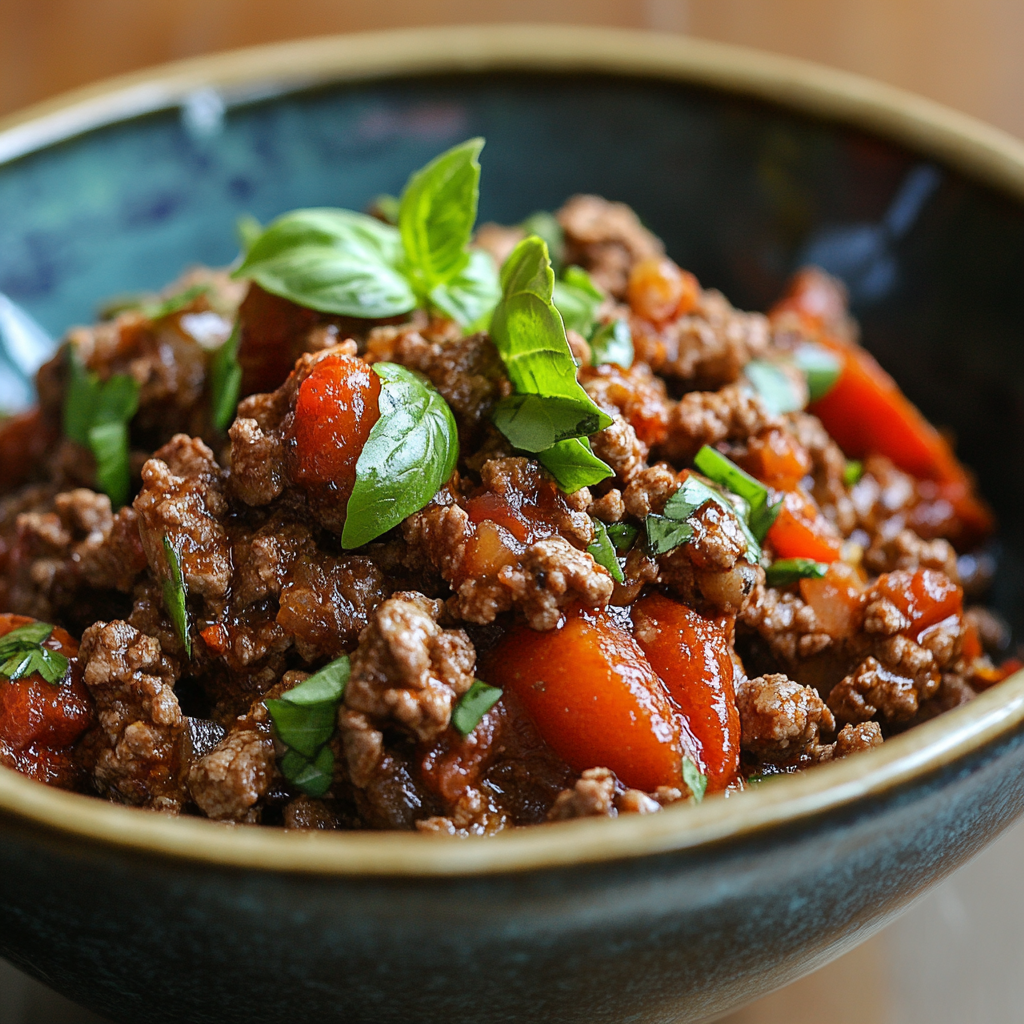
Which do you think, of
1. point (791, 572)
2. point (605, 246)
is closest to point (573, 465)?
point (791, 572)

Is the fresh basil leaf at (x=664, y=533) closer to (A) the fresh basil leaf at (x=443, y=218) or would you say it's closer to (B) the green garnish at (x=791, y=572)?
(B) the green garnish at (x=791, y=572)

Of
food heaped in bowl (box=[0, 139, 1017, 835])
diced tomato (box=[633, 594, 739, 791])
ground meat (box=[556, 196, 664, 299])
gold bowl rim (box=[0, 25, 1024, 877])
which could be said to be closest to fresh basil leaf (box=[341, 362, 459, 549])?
food heaped in bowl (box=[0, 139, 1017, 835])

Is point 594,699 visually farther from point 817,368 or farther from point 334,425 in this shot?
point 817,368

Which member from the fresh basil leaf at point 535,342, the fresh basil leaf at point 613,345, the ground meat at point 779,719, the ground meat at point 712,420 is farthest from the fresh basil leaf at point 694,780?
the fresh basil leaf at point 613,345

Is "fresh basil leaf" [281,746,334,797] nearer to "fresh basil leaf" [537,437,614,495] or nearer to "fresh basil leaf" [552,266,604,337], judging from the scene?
"fresh basil leaf" [537,437,614,495]

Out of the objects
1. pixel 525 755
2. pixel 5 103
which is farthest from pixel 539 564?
pixel 5 103

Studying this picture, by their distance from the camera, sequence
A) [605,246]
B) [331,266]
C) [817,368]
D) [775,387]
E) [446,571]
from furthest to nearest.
A: [605,246]
[817,368]
[775,387]
[331,266]
[446,571]
